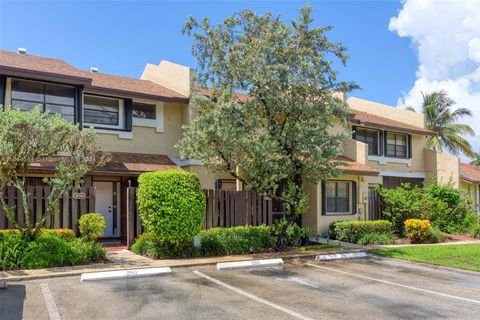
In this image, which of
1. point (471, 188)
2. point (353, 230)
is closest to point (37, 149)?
point (353, 230)

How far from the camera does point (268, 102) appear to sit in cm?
1484

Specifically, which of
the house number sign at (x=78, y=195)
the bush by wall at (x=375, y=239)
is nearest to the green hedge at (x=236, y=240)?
the house number sign at (x=78, y=195)

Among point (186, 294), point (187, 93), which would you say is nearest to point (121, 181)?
point (187, 93)

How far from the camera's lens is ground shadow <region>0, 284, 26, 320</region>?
723cm

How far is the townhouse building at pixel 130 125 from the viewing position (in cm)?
1575

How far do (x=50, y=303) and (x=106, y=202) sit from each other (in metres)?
10.3

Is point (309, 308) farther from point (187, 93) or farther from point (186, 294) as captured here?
point (187, 93)

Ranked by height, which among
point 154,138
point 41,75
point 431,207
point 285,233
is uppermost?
point 41,75

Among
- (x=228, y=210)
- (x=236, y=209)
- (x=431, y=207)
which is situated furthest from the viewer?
(x=431, y=207)

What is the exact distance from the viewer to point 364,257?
15031mm

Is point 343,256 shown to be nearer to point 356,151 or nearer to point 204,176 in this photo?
point 204,176

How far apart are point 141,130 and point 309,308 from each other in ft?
41.4

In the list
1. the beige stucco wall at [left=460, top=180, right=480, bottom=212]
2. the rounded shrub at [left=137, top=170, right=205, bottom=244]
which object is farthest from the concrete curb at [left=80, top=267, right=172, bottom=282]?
the beige stucco wall at [left=460, top=180, right=480, bottom=212]

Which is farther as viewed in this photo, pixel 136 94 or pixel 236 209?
pixel 136 94
